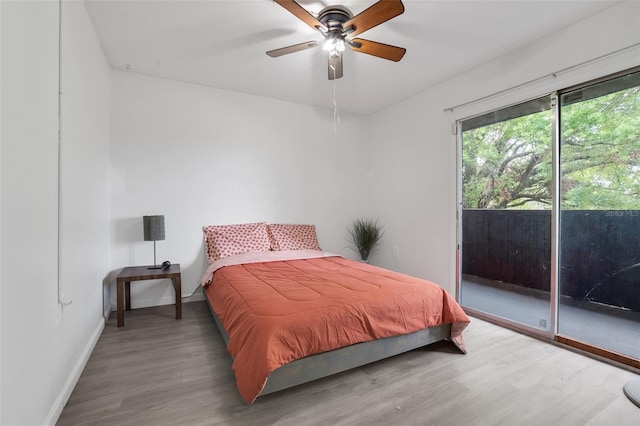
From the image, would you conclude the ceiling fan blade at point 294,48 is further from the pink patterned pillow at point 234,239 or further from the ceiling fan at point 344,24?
the pink patterned pillow at point 234,239

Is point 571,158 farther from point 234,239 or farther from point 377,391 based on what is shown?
point 234,239

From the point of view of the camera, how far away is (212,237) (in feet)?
11.3

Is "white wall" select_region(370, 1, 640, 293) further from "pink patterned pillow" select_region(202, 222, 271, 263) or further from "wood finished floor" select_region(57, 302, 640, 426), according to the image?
"pink patterned pillow" select_region(202, 222, 271, 263)

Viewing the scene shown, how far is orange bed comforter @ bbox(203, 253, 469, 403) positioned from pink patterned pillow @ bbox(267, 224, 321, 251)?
100 centimetres

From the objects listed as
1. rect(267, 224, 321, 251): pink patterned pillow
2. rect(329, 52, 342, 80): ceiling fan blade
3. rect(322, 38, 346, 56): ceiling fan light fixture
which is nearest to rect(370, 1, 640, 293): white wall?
→ rect(267, 224, 321, 251): pink patterned pillow

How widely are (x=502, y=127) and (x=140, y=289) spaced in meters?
4.24

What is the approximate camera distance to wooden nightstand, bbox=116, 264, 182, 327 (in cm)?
272

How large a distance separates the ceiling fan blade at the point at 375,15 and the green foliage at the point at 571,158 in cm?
180

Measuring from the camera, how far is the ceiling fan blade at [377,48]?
218 centimetres

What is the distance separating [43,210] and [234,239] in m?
2.13

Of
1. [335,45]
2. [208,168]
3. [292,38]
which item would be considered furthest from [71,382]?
[292,38]

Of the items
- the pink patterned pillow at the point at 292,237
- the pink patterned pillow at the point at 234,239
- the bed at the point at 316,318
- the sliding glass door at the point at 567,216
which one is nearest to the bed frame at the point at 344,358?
the bed at the point at 316,318

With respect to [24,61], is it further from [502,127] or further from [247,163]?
[502,127]

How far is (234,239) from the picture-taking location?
354 cm
